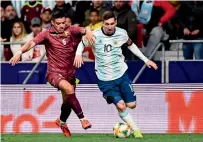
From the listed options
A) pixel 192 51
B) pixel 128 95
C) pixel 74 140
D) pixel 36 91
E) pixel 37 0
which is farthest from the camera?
pixel 37 0

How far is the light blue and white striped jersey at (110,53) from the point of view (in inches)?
527

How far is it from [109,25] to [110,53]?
53cm

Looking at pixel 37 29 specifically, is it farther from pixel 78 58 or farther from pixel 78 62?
pixel 78 62

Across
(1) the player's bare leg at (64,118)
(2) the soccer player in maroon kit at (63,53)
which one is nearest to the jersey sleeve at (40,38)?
(2) the soccer player in maroon kit at (63,53)

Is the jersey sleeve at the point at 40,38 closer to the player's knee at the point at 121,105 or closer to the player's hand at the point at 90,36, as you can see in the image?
the player's hand at the point at 90,36

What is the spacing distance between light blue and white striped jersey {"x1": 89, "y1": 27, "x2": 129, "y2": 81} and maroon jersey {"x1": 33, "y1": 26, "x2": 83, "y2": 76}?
40cm

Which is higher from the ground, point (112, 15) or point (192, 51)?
point (112, 15)

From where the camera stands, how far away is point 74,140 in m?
12.6

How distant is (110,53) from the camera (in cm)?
1342

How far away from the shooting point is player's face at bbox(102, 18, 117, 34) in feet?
43.1

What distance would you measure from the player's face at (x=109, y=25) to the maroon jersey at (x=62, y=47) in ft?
1.50

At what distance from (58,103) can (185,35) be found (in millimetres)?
3474

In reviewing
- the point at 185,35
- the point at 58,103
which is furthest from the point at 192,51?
the point at 58,103

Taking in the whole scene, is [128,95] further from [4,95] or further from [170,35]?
[170,35]
